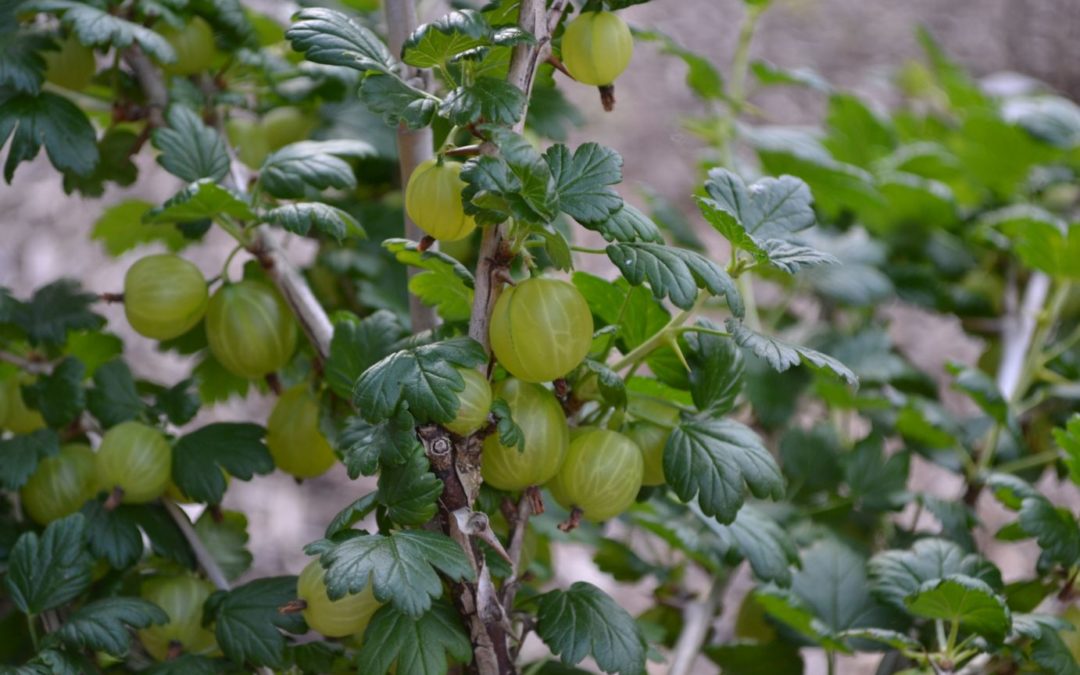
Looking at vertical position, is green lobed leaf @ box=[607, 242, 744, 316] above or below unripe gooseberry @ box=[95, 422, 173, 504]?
above

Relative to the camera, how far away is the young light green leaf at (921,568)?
31.7 inches

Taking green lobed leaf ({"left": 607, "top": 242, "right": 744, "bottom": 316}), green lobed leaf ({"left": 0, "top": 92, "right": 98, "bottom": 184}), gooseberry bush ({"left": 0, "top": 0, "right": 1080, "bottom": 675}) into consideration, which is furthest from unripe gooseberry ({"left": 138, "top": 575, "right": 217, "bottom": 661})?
green lobed leaf ({"left": 607, "top": 242, "right": 744, "bottom": 316})

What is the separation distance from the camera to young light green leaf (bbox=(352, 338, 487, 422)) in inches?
22.1

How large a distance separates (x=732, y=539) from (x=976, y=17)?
2.43 meters

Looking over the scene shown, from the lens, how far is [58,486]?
0.81 m

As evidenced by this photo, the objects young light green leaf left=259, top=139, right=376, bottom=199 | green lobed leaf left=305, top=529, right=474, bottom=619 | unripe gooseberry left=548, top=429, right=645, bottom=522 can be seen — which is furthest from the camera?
young light green leaf left=259, top=139, right=376, bottom=199

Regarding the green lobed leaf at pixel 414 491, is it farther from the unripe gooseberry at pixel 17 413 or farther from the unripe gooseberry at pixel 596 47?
the unripe gooseberry at pixel 17 413

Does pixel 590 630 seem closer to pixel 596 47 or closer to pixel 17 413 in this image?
pixel 596 47

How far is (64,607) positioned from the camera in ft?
2.53

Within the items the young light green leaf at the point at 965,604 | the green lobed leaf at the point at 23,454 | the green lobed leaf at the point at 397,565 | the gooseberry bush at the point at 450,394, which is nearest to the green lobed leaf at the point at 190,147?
the gooseberry bush at the point at 450,394

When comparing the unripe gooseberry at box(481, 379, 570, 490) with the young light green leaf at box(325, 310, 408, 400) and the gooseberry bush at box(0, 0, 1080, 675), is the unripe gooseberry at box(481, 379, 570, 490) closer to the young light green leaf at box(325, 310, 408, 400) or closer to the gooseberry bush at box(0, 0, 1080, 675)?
the gooseberry bush at box(0, 0, 1080, 675)

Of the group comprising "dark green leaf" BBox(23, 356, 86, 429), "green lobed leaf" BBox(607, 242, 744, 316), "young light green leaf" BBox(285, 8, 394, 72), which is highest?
"young light green leaf" BBox(285, 8, 394, 72)

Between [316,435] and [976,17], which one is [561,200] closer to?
[316,435]

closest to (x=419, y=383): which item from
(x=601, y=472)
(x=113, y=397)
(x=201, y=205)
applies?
(x=601, y=472)
